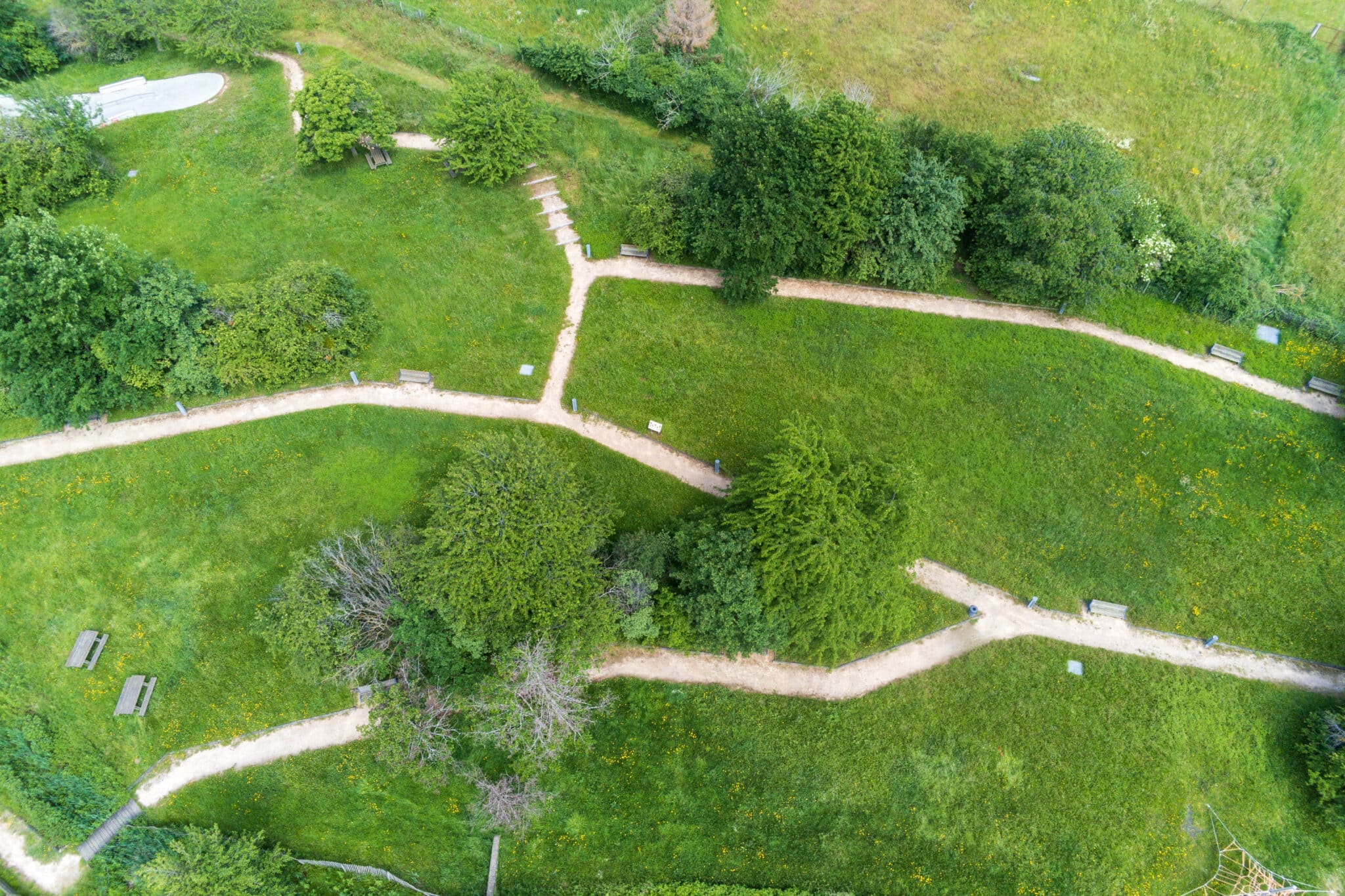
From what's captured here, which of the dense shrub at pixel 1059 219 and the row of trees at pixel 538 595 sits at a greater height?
the dense shrub at pixel 1059 219

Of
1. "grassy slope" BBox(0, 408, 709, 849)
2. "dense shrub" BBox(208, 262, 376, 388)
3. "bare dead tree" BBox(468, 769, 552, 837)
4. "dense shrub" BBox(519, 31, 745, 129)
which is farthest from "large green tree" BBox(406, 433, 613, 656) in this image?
"dense shrub" BBox(519, 31, 745, 129)

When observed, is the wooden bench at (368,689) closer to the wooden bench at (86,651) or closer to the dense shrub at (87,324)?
the wooden bench at (86,651)

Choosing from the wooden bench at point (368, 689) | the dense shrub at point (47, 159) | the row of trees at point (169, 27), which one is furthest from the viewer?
the row of trees at point (169, 27)

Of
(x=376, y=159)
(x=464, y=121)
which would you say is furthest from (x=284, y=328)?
(x=464, y=121)

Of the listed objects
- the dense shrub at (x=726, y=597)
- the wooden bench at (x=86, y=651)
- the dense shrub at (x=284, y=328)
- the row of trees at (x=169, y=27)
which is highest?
the row of trees at (x=169, y=27)

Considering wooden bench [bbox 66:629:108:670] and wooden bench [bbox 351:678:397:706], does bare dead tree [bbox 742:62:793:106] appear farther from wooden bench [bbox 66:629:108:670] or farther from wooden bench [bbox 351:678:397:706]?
wooden bench [bbox 66:629:108:670]

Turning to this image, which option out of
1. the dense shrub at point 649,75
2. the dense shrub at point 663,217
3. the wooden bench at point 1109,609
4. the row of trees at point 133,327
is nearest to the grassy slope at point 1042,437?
the wooden bench at point 1109,609
